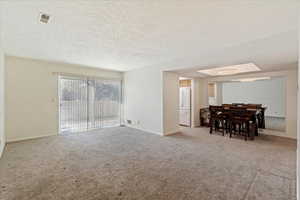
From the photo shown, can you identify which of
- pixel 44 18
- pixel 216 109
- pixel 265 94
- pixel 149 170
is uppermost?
pixel 44 18

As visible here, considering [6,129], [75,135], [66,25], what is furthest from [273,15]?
[6,129]

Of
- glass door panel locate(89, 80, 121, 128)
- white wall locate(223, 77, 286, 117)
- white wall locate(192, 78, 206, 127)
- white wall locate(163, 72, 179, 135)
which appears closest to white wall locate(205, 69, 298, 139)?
white wall locate(192, 78, 206, 127)

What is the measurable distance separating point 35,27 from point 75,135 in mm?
3366

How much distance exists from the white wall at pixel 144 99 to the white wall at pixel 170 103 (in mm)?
136

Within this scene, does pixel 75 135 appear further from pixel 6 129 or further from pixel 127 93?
pixel 127 93

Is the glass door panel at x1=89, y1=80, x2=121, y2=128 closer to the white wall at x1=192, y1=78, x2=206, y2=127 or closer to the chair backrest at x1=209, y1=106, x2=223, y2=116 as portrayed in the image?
the white wall at x1=192, y1=78, x2=206, y2=127

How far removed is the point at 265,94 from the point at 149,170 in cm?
940

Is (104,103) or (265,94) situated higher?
(265,94)

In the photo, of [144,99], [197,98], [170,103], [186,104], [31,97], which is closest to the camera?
[31,97]

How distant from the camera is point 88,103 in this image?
17.9 feet

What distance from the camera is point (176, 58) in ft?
13.6

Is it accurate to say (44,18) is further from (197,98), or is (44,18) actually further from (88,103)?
(197,98)

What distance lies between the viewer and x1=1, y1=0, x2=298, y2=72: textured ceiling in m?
1.77

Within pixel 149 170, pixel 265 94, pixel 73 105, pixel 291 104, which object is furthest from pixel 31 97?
pixel 265 94
